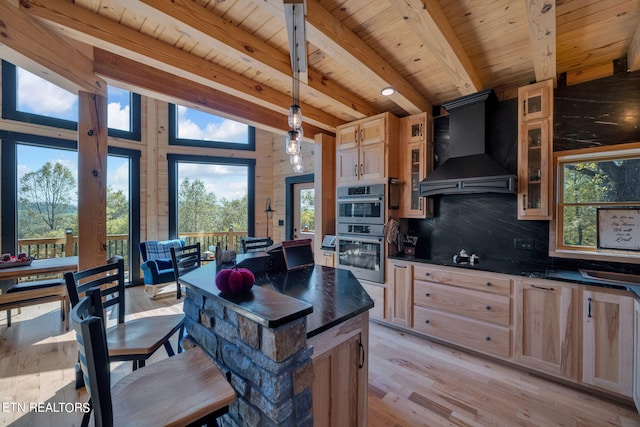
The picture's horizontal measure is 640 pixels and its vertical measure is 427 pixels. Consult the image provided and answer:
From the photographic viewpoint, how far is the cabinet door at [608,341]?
192 cm

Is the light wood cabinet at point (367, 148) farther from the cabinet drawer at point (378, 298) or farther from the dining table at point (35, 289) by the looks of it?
the dining table at point (35, 289)

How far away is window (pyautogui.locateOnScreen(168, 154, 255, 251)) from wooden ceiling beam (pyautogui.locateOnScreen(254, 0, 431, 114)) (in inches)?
154

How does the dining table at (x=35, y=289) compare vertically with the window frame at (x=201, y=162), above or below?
below

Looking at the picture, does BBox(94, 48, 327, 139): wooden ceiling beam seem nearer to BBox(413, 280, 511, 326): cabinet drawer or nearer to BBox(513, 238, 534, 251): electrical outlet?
BBox(413, 280, 511, 326): cabinet drawer

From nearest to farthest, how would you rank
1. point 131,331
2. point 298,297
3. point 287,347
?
point 287,347 → point 298,297 → point 131,331

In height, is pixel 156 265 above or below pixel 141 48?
below

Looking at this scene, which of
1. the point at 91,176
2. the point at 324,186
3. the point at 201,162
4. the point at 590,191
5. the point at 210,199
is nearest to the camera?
the point at 91,176

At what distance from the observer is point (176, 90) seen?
2.59 meters

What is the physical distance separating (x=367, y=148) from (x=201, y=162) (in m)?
3.59

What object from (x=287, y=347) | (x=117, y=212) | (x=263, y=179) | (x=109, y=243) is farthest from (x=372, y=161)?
(x=109, y=243)

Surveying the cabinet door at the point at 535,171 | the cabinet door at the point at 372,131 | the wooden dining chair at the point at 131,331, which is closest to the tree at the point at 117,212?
the wooden dining chair at the point at 131,331

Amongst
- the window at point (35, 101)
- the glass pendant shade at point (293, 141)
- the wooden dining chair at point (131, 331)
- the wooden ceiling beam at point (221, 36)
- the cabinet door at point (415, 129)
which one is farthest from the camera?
the window at point (35, 101)

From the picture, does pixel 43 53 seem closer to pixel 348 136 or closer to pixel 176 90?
pixel 176 90

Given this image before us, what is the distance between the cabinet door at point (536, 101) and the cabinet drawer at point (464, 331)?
2020mm
